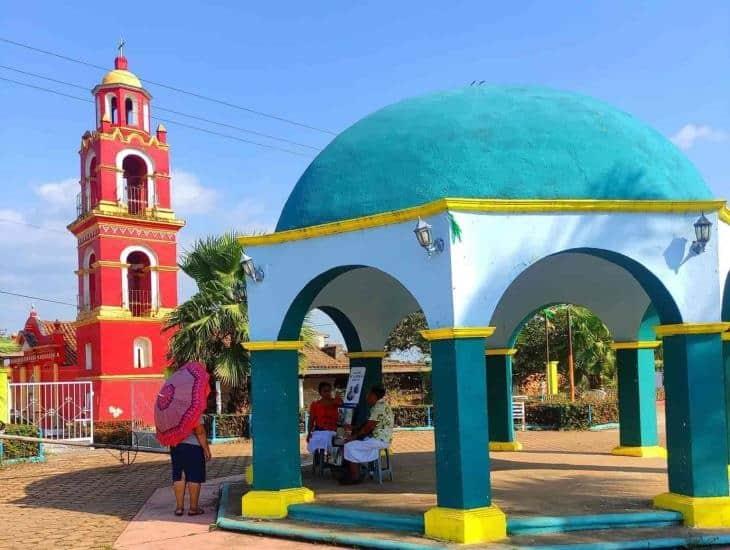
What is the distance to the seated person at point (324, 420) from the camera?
11.3 m

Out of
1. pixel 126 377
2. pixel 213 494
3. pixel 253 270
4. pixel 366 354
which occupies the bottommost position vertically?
pixel 213 494

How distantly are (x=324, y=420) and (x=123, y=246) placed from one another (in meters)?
20.8

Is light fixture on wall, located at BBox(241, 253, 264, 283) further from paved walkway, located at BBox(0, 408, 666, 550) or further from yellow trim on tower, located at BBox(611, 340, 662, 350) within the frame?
yellow trim on tower, located at BBox(611, 340, 662, 350)

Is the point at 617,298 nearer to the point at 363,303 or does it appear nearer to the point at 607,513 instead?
the point at 363,303

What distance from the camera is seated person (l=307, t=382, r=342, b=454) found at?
11.3 metres

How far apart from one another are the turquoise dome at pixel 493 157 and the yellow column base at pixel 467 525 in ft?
10.3

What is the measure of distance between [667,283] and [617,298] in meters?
4.59

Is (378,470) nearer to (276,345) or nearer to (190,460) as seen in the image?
(276,345)

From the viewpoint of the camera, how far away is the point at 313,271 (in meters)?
9.12

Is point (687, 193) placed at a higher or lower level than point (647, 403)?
higher

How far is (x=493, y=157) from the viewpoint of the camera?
8430mm

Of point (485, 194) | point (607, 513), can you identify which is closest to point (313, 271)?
point (485, 194)

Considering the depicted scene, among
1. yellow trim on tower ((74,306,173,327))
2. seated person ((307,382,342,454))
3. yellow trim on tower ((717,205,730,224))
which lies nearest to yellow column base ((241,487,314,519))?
seated person ((307,382,342,454))

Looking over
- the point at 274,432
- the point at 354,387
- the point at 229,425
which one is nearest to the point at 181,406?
the point at 274,432
